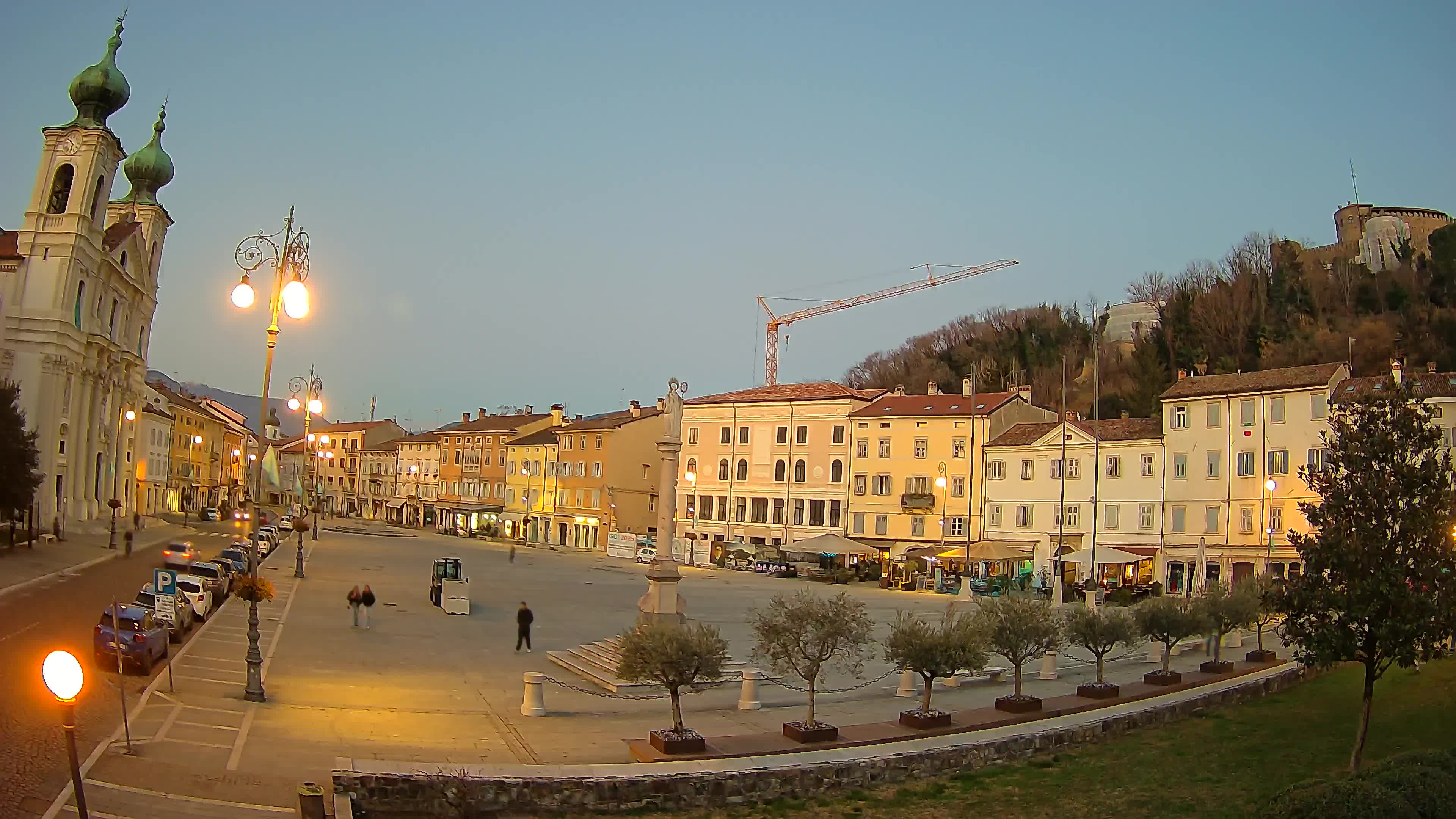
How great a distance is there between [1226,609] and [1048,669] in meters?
4.32

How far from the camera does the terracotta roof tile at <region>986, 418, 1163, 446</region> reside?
5659cm

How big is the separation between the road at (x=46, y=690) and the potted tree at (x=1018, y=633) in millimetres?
14626

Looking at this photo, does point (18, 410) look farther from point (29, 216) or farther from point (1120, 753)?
point (1120, 753)

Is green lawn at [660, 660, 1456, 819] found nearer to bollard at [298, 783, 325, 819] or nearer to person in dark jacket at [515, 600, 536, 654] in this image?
bollard at [298, 783, 325, 819]

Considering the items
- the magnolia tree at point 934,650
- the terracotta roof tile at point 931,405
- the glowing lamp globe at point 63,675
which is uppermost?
the terracotta roof tile at point 931,405

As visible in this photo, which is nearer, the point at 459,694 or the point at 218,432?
the point at 459,694

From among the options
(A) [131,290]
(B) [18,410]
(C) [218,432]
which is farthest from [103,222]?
(C) [218,432]

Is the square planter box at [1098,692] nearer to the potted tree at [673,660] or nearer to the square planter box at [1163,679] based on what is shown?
the square planter box at [1163,679]

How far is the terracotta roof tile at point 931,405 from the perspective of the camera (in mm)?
65250

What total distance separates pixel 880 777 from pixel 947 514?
166ft

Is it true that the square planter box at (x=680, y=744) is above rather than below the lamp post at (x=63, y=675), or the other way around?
below

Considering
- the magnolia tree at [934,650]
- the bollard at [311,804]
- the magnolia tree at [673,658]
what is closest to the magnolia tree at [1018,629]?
the magnolia tree at [934,650]

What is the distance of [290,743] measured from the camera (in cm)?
1573

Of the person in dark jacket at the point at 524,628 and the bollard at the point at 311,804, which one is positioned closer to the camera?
the bollard at the point at 311,804
